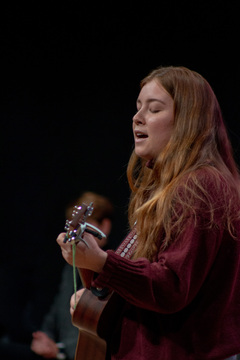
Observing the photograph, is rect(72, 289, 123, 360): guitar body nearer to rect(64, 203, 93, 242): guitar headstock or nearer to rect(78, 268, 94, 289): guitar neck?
rect(78, 268, 94, 289): guitar neck

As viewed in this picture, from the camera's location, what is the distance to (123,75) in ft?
12.7

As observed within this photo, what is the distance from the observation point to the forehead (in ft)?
5.44

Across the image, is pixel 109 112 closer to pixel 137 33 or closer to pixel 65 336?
pixel 137 33

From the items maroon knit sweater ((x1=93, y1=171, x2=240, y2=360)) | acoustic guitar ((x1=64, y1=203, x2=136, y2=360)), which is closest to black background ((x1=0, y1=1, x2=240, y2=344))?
acoustic guitar ((x1=64, y1=203, x2=136, y2=360))

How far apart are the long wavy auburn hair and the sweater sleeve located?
5cm

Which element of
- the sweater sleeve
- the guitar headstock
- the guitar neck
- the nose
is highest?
the nose

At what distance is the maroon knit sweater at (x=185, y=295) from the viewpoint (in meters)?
1.32

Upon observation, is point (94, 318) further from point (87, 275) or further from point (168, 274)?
point (168, 274)

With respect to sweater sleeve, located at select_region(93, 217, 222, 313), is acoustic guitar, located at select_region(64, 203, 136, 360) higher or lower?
lower

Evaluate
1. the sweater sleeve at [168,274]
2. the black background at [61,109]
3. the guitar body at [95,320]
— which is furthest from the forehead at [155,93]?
the black background at [61,109]

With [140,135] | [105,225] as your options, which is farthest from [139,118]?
[105,225]

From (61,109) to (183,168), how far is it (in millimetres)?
2608

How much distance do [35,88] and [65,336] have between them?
192cm

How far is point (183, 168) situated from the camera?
1530 mm
